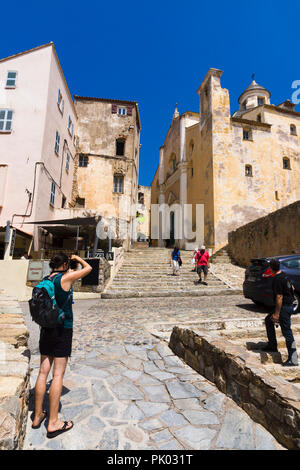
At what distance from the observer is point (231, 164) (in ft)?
67.1

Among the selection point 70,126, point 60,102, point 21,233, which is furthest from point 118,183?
point 21,233

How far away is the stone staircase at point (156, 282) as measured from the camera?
10812 mm

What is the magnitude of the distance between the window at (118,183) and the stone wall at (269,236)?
37.3 ft

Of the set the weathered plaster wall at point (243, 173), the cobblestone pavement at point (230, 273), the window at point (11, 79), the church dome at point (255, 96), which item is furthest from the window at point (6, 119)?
the church dome at point (255, 96)

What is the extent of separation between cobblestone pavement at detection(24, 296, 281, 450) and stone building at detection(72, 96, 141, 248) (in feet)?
61.1

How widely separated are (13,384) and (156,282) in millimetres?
10335

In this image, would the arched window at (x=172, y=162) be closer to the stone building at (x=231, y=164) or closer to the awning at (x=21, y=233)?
the stone building at (x=231, y=164)

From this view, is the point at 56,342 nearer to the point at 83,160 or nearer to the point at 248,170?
the point at 248,170

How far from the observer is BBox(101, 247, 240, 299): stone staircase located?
426 inches

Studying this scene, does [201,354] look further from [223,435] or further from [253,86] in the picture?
[253,86]

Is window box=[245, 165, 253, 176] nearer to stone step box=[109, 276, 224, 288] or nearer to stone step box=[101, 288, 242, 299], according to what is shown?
stone step box=[109, 276, 224, 288]

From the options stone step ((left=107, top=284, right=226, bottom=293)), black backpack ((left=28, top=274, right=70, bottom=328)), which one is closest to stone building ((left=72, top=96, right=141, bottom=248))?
stone step ((left=107, top=284, right=226, bottom=293))

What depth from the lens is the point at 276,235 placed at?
13.8 metres

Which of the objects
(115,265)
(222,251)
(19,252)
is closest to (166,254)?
(222,251)
